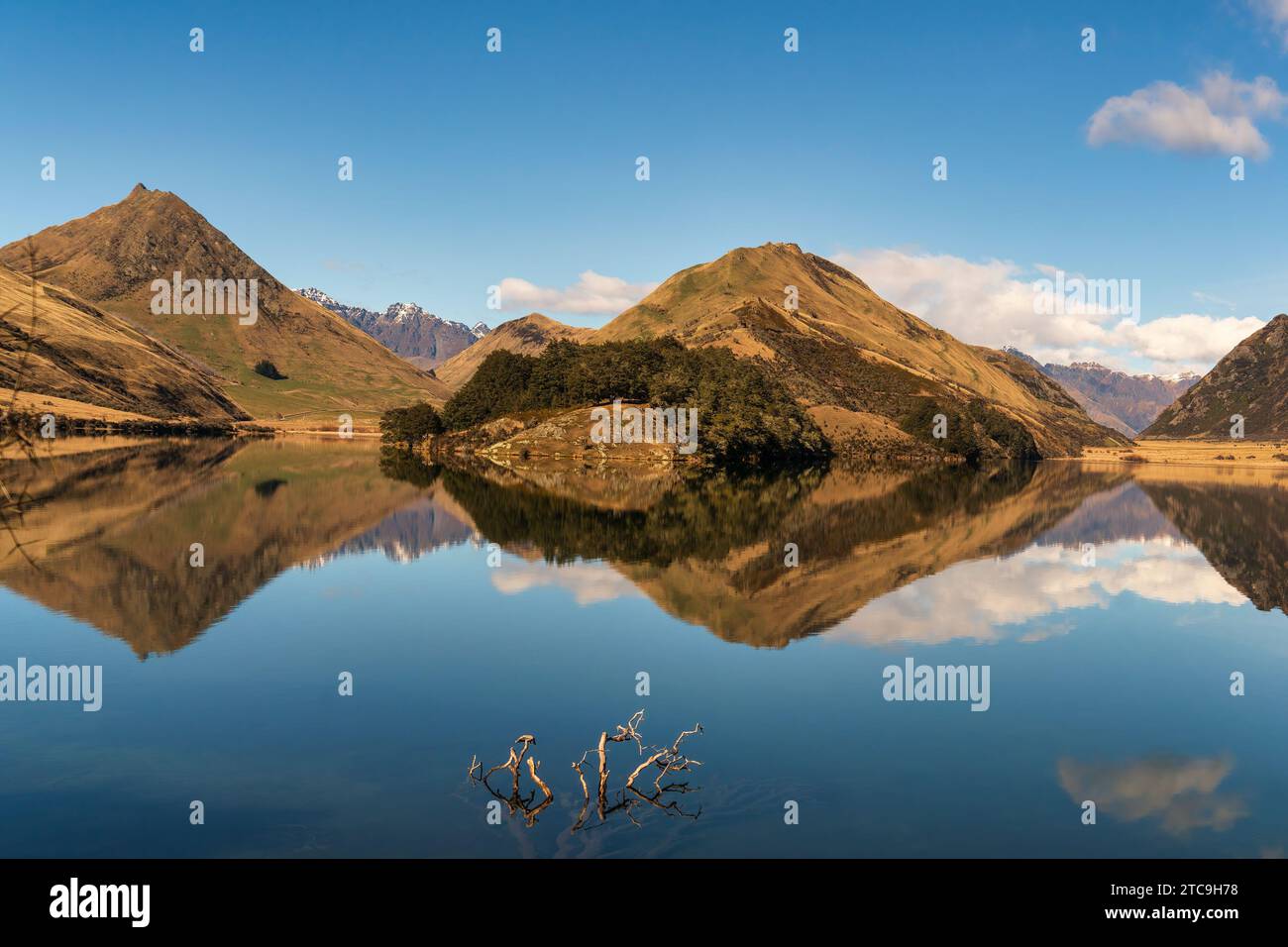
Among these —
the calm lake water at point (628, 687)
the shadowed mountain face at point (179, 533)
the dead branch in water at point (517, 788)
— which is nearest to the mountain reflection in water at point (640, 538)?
the shadowed mountain face at point (179, 533)

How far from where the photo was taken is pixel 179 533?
62.4 metres

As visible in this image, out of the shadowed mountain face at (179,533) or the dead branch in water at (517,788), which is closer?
the dead branch in water at (517,788)

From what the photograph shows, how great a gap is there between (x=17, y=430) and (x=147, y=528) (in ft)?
193

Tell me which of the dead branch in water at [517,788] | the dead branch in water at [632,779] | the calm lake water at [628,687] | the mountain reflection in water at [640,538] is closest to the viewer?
the calm lake water at [628,687]

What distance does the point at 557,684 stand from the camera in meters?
31.4

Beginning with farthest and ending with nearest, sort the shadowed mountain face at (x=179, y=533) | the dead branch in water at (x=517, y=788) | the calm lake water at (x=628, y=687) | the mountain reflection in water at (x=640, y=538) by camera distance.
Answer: the mountain reflection in water at (x=640, y=538) < the shadowed mountain face at (x=179, y=533) < the dead branch in water at (x=517, y=788) < the calm lake water at (x=628, y=687)

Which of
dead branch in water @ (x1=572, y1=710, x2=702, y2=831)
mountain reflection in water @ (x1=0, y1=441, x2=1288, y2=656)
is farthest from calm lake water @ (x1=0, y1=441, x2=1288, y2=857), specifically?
mountain reflection in water @ (x1=0, y1=441, x2=1288, y2=656)

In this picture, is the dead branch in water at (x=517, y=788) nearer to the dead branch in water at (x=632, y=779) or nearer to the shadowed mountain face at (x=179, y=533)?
the dead branch in water at (x=632, y=779)

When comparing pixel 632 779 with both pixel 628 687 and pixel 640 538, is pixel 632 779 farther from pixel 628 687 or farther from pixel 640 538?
pixel 640 538

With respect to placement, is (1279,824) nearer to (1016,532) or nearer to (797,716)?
(797,716)

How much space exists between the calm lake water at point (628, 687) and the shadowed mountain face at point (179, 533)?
0.40 metres

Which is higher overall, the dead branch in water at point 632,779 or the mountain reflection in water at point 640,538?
the mountain reflection in water at point 640,538

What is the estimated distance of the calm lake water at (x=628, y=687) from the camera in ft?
66.8
